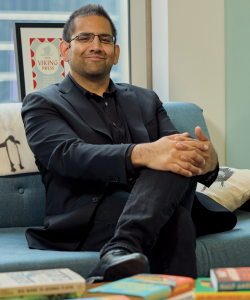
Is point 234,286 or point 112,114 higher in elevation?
point 112,114

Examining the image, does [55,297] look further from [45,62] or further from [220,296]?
[45,62]

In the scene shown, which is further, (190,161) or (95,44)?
(95,44)

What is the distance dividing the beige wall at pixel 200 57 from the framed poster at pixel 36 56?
691 mm

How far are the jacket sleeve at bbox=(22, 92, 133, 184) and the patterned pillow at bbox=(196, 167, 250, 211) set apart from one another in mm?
566

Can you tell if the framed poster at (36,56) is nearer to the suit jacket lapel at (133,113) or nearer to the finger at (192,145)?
the suit jacket lapel at (133,113)

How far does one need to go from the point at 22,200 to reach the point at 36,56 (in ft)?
3.11

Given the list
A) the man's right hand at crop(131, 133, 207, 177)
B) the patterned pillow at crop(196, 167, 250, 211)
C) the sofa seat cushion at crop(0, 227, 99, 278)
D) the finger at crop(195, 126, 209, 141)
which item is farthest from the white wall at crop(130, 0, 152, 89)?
the sofa seat cushion at crop(0, 227, 99, 278)

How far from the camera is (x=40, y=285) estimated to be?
0.73 m

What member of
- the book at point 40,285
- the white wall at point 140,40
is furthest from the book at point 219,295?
the white wall at point 140,40

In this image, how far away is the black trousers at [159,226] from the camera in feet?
3.64

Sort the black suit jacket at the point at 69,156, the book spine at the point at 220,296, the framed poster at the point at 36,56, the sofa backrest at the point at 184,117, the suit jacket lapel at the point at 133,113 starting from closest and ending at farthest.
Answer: the book spine at the point at 220,296 < the black suit jacket at the point at 69,156 < the suit jacket lapel at the point at 133,113 < the sofa backrest at the point at 184,117 < the framed poster at the point at 36,56

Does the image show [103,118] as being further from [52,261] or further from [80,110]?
[52,261]

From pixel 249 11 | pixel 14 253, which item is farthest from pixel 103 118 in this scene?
pixel 249 11

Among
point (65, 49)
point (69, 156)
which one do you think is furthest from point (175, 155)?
point (65, 49)
